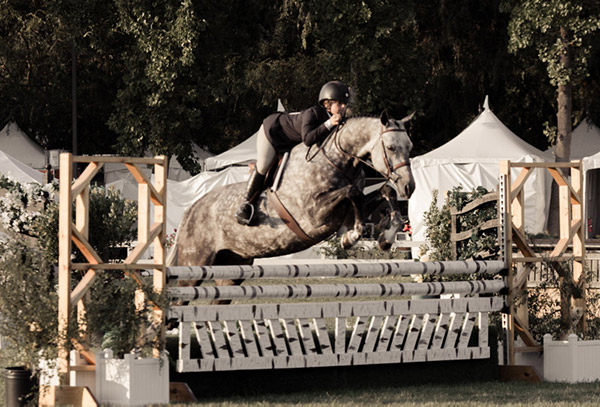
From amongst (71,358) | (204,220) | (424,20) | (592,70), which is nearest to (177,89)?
(424,20)

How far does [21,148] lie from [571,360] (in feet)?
70.1

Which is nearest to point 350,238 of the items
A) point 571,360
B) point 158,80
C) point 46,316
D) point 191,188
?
point 46,316

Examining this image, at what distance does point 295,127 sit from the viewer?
26.0ft

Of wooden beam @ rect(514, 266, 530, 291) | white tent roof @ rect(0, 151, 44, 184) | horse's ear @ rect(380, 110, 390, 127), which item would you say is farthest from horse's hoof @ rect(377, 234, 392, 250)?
white tent roof @ rect(0, 151, 44, 184)

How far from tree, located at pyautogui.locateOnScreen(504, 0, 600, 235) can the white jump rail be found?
15.4 metres

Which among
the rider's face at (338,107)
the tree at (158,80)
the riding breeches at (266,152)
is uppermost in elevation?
the tree at (158,80)

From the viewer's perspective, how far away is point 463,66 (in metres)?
27.9

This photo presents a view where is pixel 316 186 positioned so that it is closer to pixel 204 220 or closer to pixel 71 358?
pixel 204 220

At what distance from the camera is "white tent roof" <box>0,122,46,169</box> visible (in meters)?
27.5

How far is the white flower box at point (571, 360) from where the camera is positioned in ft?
27.1

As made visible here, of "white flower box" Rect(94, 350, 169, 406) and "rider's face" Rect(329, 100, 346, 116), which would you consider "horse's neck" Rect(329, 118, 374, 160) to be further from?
"white flower box" Rect(94, 350, 169, 406)

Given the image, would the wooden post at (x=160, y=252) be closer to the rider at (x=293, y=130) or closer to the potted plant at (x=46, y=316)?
the potted plant at (x=46, y=316)

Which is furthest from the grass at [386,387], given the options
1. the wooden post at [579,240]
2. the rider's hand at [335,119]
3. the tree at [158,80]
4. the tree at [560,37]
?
the tree at [158,80]

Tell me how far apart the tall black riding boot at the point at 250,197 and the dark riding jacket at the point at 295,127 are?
0.78 ft
